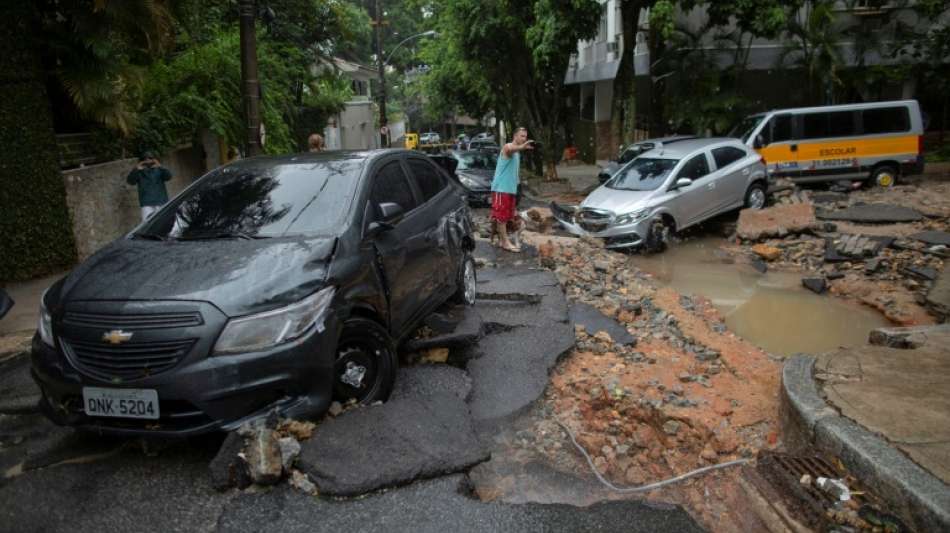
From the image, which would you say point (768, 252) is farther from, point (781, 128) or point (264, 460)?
point (264, 460)

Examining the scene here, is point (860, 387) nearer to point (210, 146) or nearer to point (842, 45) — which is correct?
point (210, 146)

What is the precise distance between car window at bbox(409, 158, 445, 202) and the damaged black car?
718mm

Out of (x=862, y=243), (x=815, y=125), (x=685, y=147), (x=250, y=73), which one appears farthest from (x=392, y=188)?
(x=815, y=125)

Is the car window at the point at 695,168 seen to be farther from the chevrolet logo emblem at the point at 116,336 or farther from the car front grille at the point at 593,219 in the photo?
the chevrolet logo emblem at the point at 116,336

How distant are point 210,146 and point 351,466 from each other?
12.3 m

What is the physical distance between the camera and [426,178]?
582cm

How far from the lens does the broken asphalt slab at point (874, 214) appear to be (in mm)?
11820

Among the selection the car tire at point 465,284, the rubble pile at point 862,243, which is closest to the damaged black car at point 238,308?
the car tire at point 465,284

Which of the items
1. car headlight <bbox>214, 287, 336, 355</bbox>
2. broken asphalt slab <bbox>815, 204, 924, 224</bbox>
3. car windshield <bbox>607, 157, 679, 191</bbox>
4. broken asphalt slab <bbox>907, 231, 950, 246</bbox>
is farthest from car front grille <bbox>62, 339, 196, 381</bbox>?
broken asphalt slab <bbox>815, 204, 924, 224</bbox>

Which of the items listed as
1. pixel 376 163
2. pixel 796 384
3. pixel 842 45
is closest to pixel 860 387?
pixel 796 384

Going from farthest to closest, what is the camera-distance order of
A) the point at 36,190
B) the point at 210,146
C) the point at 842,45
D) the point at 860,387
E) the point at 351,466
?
the point at 842,45 < the point at 210,146 < the point at 36,190 < the point at 860,387 < the point at 351,466

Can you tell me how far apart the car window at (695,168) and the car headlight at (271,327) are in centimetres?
940

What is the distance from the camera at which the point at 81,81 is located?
867 cm

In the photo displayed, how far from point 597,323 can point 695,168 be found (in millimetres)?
6484
